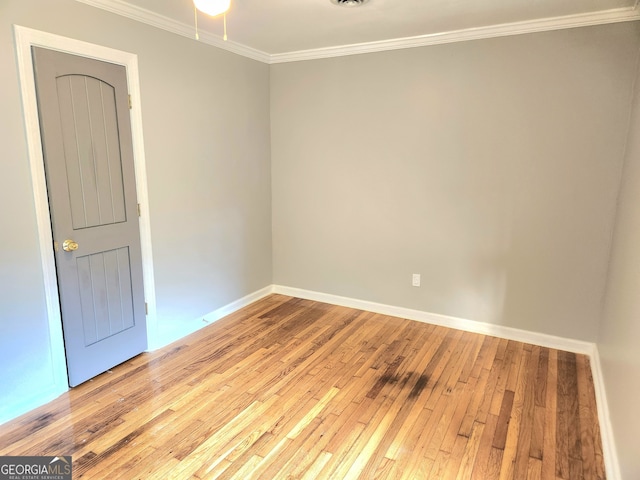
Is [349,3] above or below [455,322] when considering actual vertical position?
above

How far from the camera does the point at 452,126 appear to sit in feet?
11.2

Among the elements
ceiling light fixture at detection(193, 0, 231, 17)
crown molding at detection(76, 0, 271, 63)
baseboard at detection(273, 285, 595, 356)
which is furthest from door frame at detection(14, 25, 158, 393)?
baseboard at detection(273, 285, 595, 356)

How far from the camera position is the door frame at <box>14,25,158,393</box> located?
7.41 feet

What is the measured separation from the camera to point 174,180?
10.7ft

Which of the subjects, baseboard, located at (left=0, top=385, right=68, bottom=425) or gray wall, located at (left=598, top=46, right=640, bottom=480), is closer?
gray wall, located at (left=598, top=46, right=640, bottom=480)

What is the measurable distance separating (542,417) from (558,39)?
263 cm

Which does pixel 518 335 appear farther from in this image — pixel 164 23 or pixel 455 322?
pixel 164 23

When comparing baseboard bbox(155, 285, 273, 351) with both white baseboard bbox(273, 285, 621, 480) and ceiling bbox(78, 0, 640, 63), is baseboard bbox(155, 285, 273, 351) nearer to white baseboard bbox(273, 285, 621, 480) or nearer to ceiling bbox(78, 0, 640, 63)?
white baseboard bbox(273, 285, 621, 480)

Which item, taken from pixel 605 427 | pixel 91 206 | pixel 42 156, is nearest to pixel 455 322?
pixel 605 427

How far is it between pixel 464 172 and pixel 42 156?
10.0ft

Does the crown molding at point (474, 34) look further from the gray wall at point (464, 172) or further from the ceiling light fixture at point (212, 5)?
the ceiling light fixture at point (212, 5)

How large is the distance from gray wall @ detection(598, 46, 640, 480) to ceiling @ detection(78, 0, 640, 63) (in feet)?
2.44
